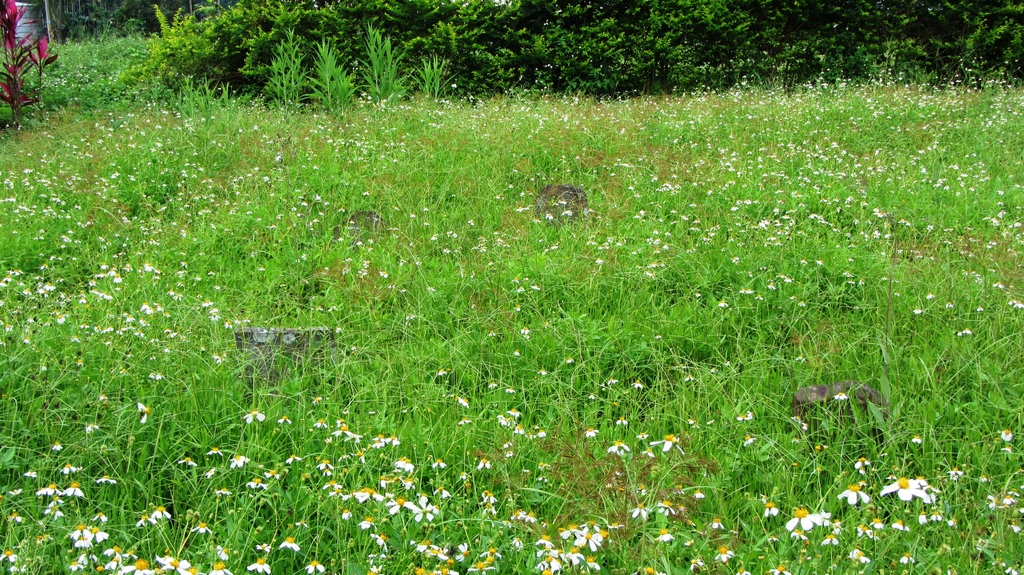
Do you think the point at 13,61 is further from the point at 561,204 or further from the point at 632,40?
the point at 632,40

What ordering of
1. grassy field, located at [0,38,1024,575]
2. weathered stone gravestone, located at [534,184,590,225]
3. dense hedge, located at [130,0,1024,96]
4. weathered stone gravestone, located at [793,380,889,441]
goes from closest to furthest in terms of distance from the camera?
grassy field, located at [0,38,1024,575] < weathered stone gravestone, located at [793,380,889,441] < weathered stone gravestone, located at [534,184,590,225] < dense hedge, located at [130,0,1024,96]

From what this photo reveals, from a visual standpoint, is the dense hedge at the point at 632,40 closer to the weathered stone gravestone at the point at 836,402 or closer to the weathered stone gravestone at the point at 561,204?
the weathered stone gravestone at the point at 561,204

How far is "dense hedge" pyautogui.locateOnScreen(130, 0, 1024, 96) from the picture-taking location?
1045 cm

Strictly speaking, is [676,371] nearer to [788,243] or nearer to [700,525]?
[700,525]

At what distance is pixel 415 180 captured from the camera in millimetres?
6199

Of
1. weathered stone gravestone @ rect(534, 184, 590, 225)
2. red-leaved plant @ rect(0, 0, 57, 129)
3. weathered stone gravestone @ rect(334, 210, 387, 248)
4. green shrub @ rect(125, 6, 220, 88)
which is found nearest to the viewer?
weathered stone gravestone @ rect(334, 210, 387, 248)

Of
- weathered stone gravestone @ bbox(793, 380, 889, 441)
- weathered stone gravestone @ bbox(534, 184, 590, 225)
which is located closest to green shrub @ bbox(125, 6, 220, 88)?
weathered stone gravestone @ bbox(534, 184, 590, 225)

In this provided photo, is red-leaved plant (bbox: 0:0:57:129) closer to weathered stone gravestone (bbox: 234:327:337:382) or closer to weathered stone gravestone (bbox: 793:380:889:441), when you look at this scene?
weathered stone gravestone (bbox: 234:327:337:382)

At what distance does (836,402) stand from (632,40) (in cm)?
849

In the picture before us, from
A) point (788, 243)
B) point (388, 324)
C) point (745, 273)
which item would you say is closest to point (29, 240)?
point (388, 324)

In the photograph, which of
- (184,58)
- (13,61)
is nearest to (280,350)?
(13,61)

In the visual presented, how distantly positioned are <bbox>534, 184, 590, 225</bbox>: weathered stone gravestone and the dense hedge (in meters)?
5.02

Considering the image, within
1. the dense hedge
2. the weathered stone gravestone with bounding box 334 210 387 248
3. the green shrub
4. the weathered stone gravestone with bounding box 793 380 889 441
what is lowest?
the weathered stone gravestone with bounding box 334 210 387 248

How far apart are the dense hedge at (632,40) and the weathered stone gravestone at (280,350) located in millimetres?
7483
